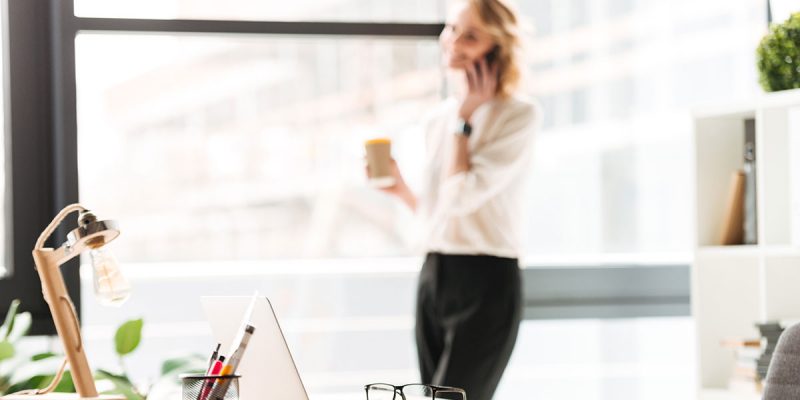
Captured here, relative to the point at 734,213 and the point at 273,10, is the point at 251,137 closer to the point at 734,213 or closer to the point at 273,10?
the point at 273,10

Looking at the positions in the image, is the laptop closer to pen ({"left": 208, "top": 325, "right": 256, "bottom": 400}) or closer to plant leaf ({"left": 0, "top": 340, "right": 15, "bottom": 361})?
pen ({"left": 208, "top": 325, "right": 256, "bottom": 400})

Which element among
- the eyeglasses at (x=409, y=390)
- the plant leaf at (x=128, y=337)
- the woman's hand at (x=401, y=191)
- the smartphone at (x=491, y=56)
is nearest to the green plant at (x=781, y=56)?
the smartphone at (x=491, y=56)

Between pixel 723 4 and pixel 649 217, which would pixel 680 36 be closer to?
pixel 723 4

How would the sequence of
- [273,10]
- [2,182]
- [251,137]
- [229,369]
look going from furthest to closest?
[251,137] < [273,10] < [2,182] < [229,369]

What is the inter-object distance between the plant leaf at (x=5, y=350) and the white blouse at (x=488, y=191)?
4.04 ft

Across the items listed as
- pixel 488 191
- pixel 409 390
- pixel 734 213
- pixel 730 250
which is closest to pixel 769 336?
pixel 730 250

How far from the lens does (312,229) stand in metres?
3.73

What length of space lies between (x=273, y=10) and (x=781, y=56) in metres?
1.65

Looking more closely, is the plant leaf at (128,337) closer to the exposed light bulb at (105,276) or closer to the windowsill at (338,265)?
the windowsill at (338,265)

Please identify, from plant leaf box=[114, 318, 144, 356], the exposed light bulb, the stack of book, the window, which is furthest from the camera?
the window

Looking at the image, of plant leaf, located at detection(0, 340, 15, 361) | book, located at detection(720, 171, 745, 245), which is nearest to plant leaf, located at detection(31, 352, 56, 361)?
plant leaf, located at detection(0, 340, 15, 361)

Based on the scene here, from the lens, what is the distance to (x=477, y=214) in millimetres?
3033

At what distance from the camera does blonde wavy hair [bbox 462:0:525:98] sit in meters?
3.07

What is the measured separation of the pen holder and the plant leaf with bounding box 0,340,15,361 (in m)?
1.52
